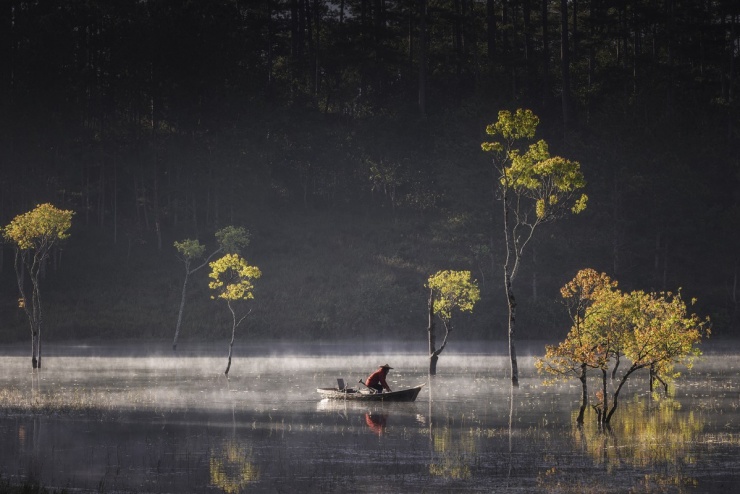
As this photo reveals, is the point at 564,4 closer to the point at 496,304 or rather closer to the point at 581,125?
the point at 581,125

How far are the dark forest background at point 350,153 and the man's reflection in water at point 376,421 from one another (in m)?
59.1

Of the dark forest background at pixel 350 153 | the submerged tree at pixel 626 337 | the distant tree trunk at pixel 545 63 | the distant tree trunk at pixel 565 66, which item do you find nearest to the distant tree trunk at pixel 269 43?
the dark forest background at pixel 350 153

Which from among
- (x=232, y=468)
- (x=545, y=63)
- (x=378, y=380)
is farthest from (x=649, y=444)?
(x=545, y=63)

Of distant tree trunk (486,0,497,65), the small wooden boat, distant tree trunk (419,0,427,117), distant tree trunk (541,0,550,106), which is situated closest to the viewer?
the small wooden boat

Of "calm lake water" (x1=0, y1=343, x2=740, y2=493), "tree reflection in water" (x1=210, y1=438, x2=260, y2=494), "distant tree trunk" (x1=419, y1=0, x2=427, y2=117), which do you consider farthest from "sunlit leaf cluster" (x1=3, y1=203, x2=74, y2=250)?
"distant tree trunk" (x1=419, y1=0, x2=427, y2=117)

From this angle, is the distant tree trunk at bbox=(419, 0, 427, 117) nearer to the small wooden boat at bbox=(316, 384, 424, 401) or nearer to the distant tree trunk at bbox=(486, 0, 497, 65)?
the distant tree trunk at bbox=(486, 0, 497, 65)

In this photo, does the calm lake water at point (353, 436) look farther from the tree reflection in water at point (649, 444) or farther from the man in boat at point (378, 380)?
the man in boat at point (378, 380)

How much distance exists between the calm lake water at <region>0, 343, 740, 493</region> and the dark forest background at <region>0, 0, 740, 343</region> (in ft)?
136

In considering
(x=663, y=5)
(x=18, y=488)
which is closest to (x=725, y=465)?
(x=18, y=488)

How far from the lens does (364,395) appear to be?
5547cm

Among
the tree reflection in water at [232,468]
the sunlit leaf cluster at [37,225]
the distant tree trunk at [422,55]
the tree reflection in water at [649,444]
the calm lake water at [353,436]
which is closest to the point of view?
the tree reflection in water at [232,468]

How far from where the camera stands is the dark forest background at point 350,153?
371ft

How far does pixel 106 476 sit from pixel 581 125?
10424 cm

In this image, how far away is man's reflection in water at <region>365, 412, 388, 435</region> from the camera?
43.9 m
